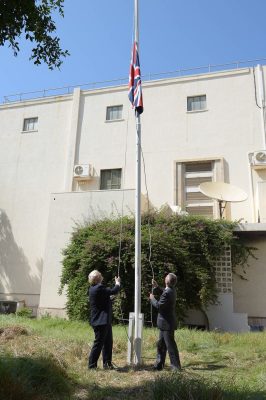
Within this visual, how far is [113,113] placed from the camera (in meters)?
20.5

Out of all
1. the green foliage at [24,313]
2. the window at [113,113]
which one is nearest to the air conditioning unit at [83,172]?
the window at [113,113]

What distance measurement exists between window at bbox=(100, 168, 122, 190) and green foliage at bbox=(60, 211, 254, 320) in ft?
14.2

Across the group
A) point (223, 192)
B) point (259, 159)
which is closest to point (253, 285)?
point (223, 192)

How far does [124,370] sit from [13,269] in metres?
13.1

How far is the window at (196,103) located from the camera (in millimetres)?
19172

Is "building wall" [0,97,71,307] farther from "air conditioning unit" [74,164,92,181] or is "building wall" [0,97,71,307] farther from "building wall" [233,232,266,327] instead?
"building wall" [233,232,266,327]

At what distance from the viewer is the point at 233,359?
8266 millimetres

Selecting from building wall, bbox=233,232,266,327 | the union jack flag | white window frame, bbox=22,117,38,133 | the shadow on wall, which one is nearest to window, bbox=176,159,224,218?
building wall, bbox=233,232,266,327

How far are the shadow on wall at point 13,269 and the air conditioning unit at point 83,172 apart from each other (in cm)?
435

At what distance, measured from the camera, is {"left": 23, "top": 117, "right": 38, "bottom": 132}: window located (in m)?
21.7

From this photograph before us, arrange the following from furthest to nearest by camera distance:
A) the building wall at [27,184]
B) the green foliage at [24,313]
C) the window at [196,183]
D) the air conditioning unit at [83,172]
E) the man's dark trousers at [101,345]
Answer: the air conditioning unit at [83,172]
the building wall at [27,184]
the window at [196,183]
the green foliage at [24,313]
the man's dark trousers at [101,345]

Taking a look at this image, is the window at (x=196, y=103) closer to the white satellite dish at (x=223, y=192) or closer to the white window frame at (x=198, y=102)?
the white window frame at (x=198, y=102)

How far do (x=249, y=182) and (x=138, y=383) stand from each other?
12.4m

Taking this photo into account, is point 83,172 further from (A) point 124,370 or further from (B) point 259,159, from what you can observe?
(A) point 124,370
